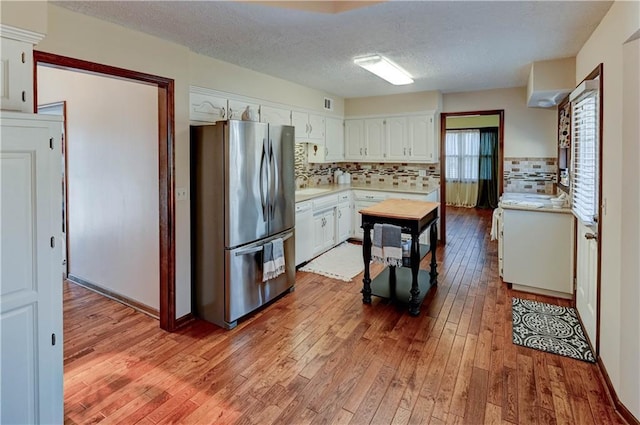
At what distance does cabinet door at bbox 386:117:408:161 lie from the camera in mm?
5719

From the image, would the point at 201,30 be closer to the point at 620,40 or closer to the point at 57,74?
the point at 57,74

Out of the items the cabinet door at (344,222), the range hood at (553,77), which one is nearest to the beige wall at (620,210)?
the range hood at (553,77)

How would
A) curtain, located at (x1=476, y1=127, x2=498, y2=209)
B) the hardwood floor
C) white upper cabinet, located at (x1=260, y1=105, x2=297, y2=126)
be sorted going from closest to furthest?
1. the hardwood floor
2. white upper cabinet, located at (x1=260, y1=105, x2=297, y2=126)
3. curtain, located at (x1=476, y1=127, x2=498, y2=209)

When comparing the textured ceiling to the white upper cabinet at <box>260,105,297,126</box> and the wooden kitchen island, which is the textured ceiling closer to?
the white upper cabinet at <box>260,105,297,126</box>

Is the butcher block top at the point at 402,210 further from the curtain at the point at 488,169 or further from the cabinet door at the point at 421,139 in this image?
the curtain at the point at 488,169

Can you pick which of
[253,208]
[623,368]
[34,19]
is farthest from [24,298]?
[623,368]

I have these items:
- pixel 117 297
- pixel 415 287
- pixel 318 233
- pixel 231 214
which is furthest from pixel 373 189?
pixel 117 297

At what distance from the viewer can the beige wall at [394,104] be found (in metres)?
5.42

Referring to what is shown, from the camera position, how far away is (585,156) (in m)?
2.90

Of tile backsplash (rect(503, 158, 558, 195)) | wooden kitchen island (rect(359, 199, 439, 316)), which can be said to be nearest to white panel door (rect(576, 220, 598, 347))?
wooden kitchen island (rect(359, 199, 439, 316))

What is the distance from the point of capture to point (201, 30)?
8.91 ft

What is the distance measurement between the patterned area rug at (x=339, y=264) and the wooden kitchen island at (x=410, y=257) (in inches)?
22.4

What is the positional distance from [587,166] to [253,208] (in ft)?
8.84

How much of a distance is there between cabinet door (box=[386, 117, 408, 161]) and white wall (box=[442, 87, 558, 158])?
1106 mm
